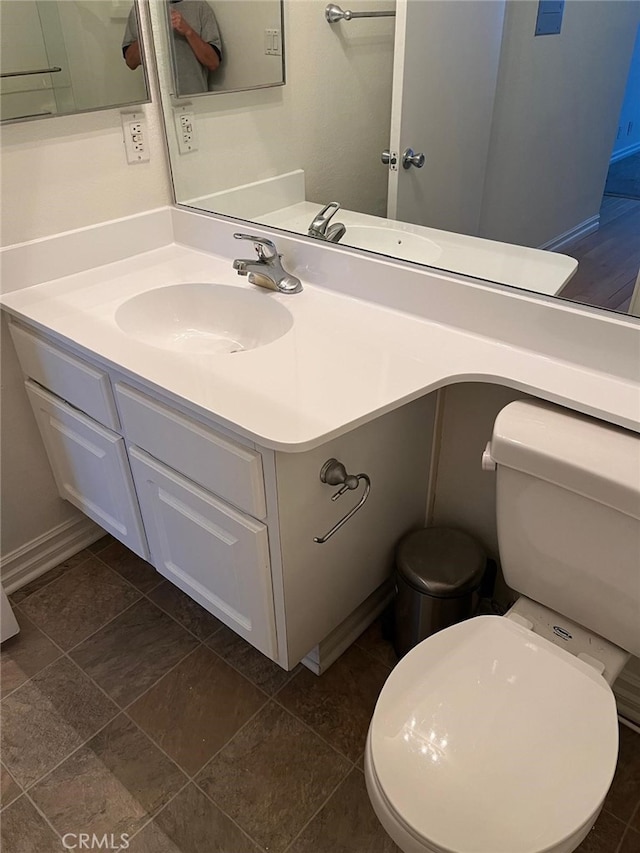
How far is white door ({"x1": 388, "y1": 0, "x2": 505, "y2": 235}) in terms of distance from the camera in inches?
50.2

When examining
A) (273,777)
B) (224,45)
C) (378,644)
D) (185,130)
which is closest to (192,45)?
(224,45)

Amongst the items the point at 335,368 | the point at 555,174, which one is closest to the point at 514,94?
the point at 555,174

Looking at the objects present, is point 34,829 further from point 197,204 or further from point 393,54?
point 393,54

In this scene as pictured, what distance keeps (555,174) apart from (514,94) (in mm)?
188

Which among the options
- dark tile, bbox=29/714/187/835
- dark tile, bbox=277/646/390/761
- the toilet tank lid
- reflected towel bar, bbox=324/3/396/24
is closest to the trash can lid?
dark tile, bbox=277/646/390/761

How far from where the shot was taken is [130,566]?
6.07ft

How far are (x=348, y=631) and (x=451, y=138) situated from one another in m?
1.19

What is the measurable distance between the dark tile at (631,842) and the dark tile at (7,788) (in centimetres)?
123

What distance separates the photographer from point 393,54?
1350 millimetres

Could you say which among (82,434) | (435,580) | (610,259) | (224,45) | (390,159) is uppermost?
(224,45)

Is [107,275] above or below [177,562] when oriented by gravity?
above

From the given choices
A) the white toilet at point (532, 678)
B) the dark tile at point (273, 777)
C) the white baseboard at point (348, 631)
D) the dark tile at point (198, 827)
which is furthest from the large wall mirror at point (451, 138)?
the dark tile at point (198, 827)

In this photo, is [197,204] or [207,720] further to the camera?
[197,204]

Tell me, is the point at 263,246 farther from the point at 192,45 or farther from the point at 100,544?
the point at 100,544
